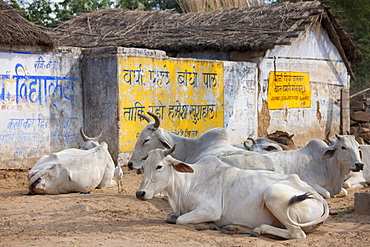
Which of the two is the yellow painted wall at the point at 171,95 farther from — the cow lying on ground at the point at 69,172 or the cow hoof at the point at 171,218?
the cow hoof at the point at 171,218

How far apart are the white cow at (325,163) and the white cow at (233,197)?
8.31ft

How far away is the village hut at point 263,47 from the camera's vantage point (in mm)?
13234

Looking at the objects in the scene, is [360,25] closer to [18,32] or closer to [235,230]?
[18,32]

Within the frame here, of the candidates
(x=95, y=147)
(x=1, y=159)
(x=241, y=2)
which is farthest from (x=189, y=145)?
(x=241, y=2)

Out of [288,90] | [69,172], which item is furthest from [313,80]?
[69,172]

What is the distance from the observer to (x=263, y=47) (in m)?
13.1

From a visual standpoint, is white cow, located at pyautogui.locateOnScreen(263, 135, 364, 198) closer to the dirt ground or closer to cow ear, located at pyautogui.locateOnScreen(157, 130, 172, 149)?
the dirt ground

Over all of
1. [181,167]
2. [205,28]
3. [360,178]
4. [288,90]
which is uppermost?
[205,28]

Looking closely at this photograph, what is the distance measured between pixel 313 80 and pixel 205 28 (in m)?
3.53

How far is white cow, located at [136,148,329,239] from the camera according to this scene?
5.19 m

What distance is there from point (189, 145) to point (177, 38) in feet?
24.1

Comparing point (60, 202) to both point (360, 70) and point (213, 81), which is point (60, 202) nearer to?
point (213, 81)

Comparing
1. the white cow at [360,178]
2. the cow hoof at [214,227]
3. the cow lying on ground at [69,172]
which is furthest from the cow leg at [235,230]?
the white cow at [360,178]

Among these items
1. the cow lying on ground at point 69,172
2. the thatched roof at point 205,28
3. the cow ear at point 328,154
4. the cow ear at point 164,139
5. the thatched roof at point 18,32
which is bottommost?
the cow lying on ground at point 69,172
